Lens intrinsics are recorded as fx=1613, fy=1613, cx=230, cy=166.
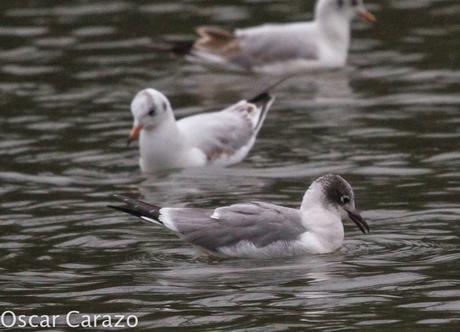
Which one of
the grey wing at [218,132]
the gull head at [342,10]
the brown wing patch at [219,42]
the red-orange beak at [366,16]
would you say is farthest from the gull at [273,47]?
the grey wing at [218,132]

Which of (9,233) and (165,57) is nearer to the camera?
(9,233)

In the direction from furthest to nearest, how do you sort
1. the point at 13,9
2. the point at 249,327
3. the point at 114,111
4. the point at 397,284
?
1. the point at 13,9
2. the point at 114,111
3. the point at 397,284
4. the point at 249,327

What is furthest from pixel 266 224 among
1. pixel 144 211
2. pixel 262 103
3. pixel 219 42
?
pixel 219 42

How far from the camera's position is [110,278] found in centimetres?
1155

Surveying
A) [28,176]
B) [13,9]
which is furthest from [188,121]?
[13,9]

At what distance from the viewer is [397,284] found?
1107 centimetres

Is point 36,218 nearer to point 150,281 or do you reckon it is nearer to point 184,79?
point 150,281

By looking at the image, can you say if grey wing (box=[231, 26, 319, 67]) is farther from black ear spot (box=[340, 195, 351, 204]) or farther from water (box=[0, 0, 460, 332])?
black ear spot (box=[340, 195, 351, 204])

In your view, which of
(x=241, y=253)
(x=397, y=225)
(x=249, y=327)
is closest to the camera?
(x=249, y=327)

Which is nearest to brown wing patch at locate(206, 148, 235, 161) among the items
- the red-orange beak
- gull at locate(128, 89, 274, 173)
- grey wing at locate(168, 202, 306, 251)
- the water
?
gull at locate(128, 89, 274, 173)

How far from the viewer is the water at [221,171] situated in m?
10.8

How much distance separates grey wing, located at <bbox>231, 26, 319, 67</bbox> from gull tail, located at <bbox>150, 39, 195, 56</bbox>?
64 centimetres

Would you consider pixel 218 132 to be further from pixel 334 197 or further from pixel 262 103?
pixel 334 197

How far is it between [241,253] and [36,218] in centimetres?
239
